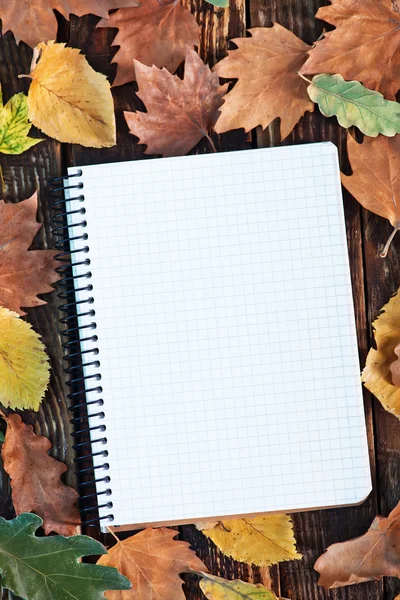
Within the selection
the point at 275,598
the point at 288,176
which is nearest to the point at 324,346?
the point at 288,176

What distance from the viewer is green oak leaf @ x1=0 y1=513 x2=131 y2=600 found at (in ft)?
2.21

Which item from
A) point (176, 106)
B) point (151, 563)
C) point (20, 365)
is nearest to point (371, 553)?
point (151, 563)

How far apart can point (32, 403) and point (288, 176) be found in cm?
41

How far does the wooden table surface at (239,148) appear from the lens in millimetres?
725

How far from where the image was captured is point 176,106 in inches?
27.8

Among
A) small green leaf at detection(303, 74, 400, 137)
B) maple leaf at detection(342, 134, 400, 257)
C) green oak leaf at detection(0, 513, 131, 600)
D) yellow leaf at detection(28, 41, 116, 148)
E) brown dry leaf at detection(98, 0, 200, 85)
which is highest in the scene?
brown dry leaf at detection(98, 0, 200, 85)

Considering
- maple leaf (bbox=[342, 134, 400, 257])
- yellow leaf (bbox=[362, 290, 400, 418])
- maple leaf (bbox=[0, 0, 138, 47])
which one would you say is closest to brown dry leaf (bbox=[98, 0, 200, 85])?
maple leaf (bbox=[0, 0, 138, 47])

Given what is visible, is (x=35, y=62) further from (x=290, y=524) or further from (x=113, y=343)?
(x=290, y=524)

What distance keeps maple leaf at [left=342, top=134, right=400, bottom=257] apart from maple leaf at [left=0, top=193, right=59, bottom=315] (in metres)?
0.38

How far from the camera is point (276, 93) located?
2.34 ft

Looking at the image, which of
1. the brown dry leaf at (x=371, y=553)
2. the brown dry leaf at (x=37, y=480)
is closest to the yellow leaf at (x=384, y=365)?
the brown dry leaf at (x=371, y=553)

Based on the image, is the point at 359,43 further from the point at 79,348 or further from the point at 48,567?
the point at 48,567

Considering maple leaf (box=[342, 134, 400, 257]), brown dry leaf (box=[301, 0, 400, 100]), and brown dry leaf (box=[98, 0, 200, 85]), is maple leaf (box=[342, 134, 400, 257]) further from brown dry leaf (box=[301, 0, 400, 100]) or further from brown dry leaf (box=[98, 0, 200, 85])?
brown dry leaf (box=[98, 0, 200, 85])

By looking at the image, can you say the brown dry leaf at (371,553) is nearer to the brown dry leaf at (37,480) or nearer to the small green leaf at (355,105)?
the brown dry leaf at (37,480)
